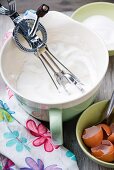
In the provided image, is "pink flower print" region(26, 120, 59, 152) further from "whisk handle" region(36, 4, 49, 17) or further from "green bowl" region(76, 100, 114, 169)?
"whisk handle" region(36, 4, 49, 17)

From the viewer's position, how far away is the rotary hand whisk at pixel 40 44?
0.55 metres

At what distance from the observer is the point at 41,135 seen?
58 centimetres

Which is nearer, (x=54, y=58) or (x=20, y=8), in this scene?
(x=54, y=58)

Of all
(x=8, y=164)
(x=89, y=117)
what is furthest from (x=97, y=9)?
(x=8, y=164)

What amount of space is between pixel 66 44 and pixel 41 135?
6.3 inches

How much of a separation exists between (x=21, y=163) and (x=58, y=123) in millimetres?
89

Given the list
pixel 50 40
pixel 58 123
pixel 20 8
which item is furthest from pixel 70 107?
pixel 20 8

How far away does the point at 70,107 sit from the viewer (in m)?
0.55

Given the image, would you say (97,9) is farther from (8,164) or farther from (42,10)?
(8,164)

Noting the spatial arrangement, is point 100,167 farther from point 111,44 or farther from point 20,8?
point 20,8

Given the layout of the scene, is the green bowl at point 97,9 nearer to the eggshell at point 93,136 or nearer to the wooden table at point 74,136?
the wooden table at point 74,136

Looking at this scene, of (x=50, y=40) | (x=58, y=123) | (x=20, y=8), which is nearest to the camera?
(x=58, y=123)

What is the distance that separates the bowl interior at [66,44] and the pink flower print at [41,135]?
0.07 m

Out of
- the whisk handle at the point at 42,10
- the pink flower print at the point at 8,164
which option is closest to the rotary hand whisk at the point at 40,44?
the whisk handle at the point at 42,10
